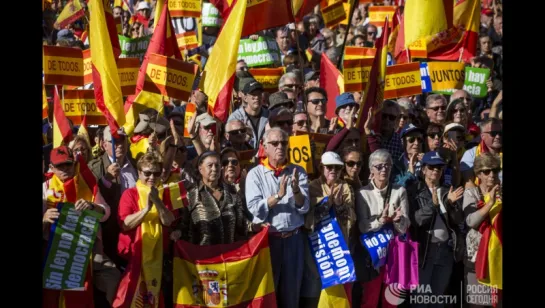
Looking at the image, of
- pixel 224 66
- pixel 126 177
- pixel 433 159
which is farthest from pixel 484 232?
pixel 126 177

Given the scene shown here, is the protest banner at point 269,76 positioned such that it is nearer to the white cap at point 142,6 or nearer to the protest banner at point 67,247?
the white cap at point 142,6

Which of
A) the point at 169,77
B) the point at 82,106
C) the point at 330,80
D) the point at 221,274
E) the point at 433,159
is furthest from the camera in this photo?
the point at 330,80

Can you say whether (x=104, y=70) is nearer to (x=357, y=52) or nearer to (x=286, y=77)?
(x=286, y=77)

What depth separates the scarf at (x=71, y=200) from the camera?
31.4ft

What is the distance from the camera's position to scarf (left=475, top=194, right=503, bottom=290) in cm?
1070

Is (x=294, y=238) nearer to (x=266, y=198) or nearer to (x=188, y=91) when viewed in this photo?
(x=266, y=198)

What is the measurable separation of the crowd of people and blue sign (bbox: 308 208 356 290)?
0.07 m

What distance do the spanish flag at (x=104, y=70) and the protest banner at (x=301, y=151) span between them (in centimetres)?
183

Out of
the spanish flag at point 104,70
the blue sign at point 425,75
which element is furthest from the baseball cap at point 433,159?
the blue sign at point 425,75

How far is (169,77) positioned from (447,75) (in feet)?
13.5

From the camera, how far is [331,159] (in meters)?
10.4

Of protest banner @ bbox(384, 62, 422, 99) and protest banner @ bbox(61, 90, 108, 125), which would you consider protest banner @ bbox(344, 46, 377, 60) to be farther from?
protest banner @ bbox(61, 90, 108, 125)

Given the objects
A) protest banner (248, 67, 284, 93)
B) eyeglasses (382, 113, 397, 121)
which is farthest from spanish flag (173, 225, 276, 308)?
protest banner (248, 67, 284, 93)
